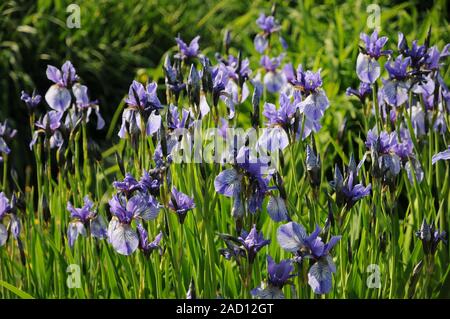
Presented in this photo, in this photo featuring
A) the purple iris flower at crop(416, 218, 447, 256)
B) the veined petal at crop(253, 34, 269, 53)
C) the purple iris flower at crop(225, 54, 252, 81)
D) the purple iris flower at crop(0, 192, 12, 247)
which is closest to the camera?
the purple iris flower at crop(416, 218, 447, 256)

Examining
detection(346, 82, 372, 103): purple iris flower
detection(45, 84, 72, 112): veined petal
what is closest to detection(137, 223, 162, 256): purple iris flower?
detection(45, 84, 72, 112): veined petal

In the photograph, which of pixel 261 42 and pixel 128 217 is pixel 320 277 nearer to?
pixel 128 217

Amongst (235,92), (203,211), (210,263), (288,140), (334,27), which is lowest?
(210,263)

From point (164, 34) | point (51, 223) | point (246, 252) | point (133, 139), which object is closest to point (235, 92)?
point (133, 139)

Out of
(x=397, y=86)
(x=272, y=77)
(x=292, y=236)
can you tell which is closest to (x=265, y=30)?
(x=272, y=77)

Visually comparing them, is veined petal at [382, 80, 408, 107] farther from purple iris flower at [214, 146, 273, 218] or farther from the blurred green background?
the blurred green background

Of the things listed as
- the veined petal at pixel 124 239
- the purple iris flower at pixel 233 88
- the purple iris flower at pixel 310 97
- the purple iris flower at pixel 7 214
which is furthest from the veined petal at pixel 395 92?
the purple iris flower at pixel 7 214
